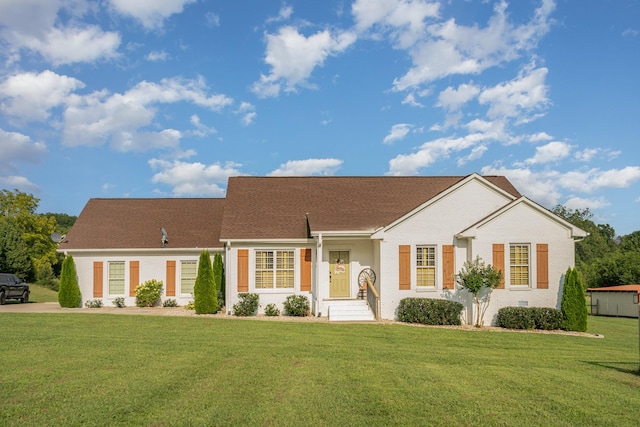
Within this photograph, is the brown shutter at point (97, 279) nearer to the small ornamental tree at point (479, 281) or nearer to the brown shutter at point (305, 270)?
the brown shutter at point (305, 270)

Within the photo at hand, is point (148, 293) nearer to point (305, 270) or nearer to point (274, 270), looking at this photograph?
point (274, 270)

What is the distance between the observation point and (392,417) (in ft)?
23.0

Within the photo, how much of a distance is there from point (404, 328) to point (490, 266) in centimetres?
407

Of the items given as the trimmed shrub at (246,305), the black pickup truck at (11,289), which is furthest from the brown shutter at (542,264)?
the black pickup truck at (11,289)

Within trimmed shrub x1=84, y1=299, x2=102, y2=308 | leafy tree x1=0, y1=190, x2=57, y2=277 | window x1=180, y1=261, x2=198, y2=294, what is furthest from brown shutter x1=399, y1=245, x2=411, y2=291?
leafy tree x1=0, y1=190, x2=57, y2=277

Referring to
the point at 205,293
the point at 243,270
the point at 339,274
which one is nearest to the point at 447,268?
the point at 339,274

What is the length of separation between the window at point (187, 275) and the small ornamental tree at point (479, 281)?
12353 millimetres

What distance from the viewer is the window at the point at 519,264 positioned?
61.3 feet

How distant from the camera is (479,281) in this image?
17.8 metres

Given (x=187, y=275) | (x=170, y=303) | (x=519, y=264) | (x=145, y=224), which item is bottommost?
(x=170, y=303)

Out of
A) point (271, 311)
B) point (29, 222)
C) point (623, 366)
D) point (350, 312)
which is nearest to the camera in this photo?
point (623, 366)

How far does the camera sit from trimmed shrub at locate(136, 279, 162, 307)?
2319 cm

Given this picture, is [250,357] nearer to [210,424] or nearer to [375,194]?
[210,424]

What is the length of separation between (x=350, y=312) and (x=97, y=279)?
12397mm
